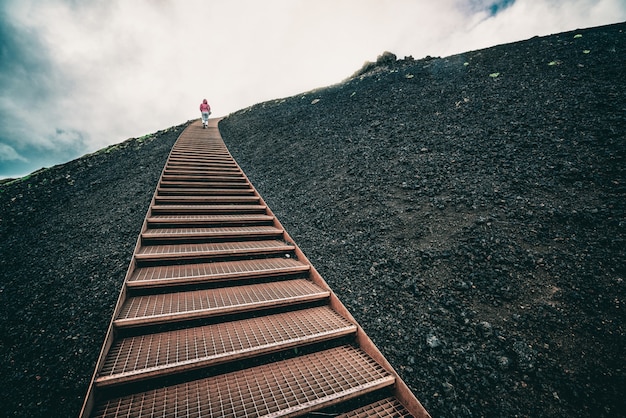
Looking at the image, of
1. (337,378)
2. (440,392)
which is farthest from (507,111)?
(337,378)

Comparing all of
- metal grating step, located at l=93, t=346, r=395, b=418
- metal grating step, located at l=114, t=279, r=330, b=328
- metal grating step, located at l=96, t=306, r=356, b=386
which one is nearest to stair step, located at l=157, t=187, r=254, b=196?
metal grating step, located at l=114, t=279, r=330, b=328

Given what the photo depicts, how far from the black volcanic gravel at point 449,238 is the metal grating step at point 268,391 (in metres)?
0.31

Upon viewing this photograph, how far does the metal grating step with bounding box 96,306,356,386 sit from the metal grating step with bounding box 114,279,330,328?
0.13m

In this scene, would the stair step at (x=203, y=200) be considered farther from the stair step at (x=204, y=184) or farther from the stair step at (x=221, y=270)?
the stair step at (x=221, y=270)

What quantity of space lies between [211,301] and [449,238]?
9.39 feet

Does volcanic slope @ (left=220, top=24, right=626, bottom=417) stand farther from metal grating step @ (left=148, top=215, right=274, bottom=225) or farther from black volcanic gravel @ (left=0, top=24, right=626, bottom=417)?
metal grating step @ (left=148, top=215, right=274, bottom=225)

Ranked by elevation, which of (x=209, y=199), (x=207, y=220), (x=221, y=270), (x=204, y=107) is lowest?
(x=221, y=270)

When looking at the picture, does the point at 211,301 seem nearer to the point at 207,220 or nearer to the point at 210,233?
the point at 210,233

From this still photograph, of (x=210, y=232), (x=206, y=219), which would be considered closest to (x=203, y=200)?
(x=206, y=219)

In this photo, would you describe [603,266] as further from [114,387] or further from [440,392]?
[114,387]

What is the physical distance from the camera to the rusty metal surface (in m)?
1.82

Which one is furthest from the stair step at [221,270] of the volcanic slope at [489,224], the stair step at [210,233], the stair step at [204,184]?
the stair step at [204,184]

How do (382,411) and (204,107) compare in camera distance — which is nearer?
(382,411)

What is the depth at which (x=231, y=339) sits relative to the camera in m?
2.29
